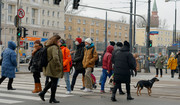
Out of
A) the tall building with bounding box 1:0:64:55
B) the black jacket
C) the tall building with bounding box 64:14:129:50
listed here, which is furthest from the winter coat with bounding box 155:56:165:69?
the tall building with bounding box 64:14:129:50

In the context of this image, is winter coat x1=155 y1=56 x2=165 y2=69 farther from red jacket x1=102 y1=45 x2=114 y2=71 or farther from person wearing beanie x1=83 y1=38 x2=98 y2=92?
person wearing beanie x1=83 y1=38 x2=98 y2=92

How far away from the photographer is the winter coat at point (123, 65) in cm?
1039

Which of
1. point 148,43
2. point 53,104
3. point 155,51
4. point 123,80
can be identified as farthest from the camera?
point 155,51

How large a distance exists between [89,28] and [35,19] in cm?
2008

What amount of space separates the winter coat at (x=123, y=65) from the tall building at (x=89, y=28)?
272 ft

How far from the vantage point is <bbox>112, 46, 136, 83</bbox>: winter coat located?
10.4 metres

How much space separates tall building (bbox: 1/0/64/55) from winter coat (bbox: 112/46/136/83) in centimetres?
6825

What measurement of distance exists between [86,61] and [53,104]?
3364mm

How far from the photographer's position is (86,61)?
12.4 meters

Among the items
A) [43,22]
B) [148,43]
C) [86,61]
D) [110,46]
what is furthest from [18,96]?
[43,22]

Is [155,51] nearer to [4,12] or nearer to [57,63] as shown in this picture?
[4,12]

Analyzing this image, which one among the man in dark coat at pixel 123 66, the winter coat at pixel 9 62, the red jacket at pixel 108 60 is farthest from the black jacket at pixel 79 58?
the man in dark coat at pixel 123 66

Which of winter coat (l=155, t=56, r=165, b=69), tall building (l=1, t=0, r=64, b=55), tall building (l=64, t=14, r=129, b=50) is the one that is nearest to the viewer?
winter coat (l=155, t=56, r=165, b=69)

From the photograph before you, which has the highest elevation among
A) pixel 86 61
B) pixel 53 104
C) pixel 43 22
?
pixel 43 22
